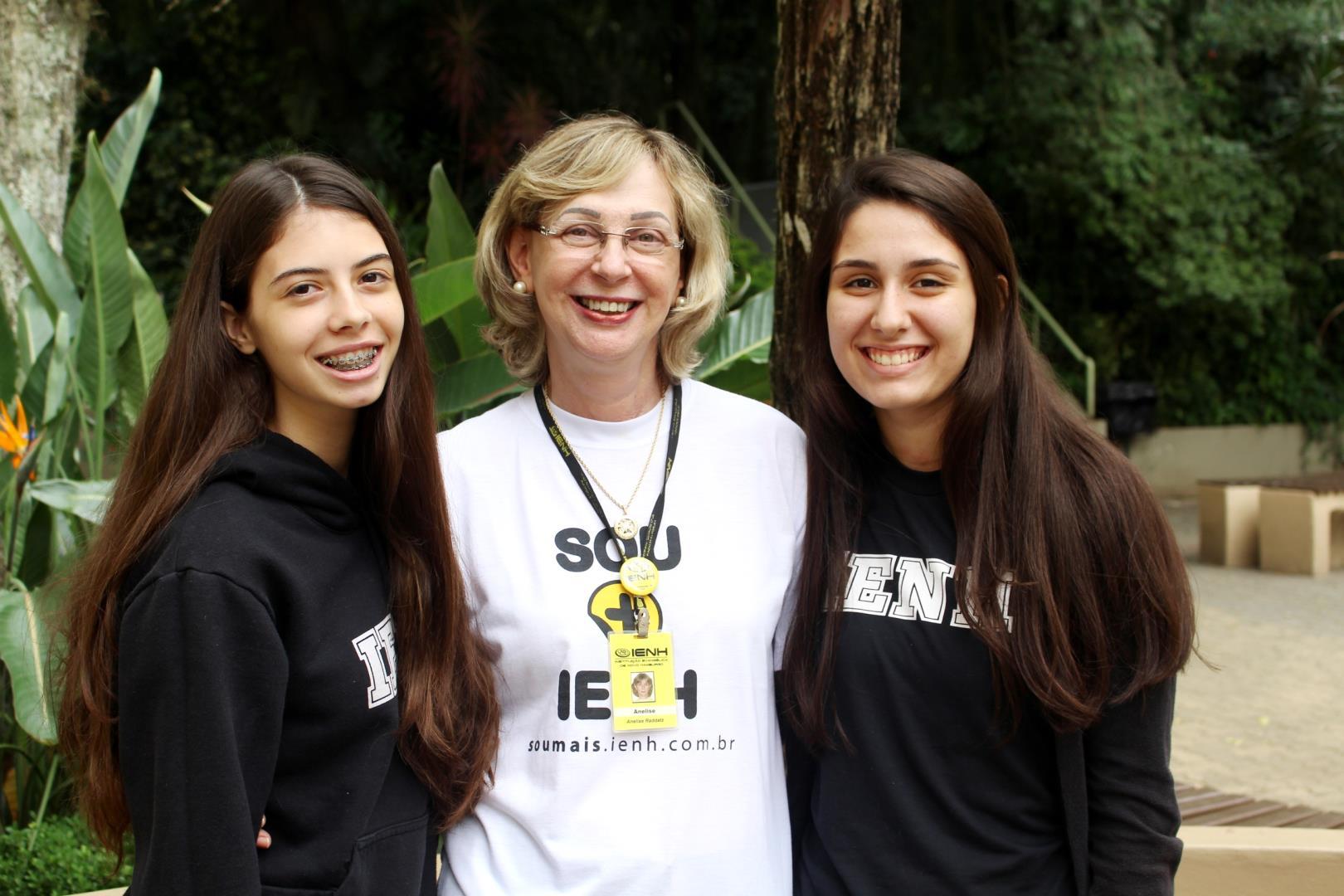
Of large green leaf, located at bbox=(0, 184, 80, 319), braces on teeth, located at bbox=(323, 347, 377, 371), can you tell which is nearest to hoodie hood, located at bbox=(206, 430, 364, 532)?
braces on teeth, located at bbox=(323, 347, 377, 371)

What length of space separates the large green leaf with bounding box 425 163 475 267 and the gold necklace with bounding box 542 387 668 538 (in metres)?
1.60

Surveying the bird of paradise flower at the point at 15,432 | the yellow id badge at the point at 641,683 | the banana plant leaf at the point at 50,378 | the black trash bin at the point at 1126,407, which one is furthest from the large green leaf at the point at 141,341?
the black trash bin at the point at 1126,407

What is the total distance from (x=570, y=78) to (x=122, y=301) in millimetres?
6446

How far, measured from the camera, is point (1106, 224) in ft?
32.3

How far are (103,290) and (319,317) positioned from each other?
6.42ft

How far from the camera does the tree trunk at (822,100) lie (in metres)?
2.83

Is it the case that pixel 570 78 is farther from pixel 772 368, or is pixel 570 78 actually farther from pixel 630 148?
pixel 630 148

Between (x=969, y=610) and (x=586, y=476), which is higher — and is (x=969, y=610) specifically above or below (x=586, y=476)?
below

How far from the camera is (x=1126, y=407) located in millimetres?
11164

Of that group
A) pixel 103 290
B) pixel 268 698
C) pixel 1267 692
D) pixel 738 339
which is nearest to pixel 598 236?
pixel 268 698

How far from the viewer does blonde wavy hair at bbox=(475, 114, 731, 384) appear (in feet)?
6.54

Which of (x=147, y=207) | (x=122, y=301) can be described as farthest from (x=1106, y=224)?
(x=122, y=301)

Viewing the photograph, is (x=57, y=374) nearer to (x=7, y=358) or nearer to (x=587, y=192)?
(x=7, y=358)

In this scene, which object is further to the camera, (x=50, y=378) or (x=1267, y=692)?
(x=1267, y=692)
